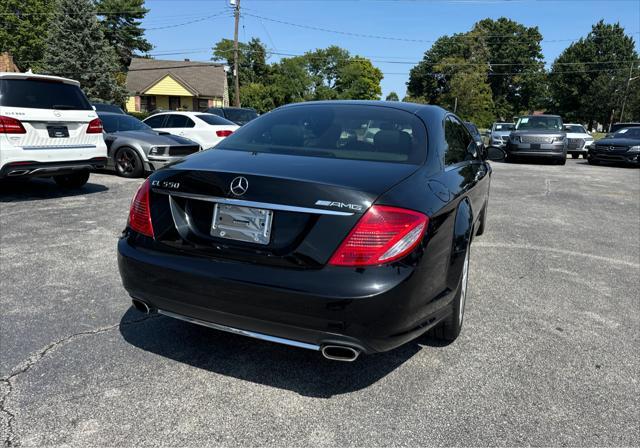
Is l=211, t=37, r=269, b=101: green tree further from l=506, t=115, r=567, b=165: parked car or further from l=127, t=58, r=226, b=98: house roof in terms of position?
l=506, t=115, r=567, b=165: parked car

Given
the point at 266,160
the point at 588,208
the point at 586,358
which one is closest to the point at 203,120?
the point at 588,208

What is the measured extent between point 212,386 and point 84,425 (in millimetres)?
618

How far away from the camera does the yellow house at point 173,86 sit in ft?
171

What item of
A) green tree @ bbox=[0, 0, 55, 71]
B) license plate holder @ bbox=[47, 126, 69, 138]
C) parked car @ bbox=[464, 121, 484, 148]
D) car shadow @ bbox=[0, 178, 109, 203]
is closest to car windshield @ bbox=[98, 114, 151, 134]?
car shadow @ bbox=[0, 178, 109, 203]

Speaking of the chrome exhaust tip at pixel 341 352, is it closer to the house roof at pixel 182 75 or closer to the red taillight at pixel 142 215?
the red taillight at pixel 142 215

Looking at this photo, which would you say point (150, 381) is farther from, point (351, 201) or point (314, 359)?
point (351, 201)

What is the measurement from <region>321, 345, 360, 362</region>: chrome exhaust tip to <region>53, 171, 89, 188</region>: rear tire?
A: 7231mm

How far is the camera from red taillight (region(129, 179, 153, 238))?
8.48 feet

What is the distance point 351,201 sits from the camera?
2.18 metres

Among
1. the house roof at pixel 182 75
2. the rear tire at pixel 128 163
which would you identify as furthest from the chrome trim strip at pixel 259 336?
the house roof at pixel 182 75

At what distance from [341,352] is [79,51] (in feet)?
158

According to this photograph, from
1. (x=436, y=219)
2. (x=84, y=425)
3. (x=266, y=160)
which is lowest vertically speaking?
(x=84, y=425)

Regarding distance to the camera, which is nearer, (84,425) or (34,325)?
(84,425)

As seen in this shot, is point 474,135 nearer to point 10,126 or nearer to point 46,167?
point 46,167
